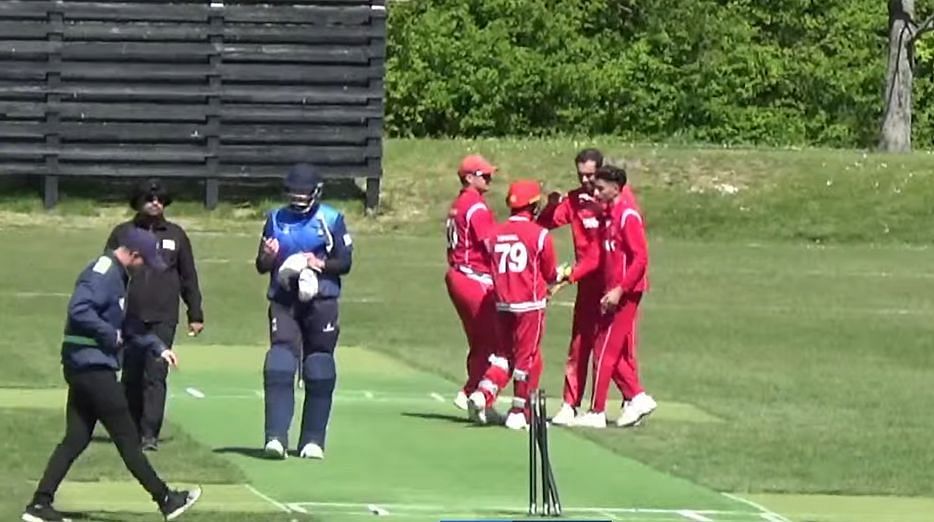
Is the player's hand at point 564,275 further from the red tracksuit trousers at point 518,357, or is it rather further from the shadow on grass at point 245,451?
the shadow on grass at point 245,451

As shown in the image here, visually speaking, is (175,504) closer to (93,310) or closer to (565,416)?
(93,310)

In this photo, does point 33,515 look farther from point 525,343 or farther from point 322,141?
point 322,141

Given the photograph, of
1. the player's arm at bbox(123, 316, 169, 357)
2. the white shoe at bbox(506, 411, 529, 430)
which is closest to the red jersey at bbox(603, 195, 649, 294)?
the white shoe at bbox(506, 411, 529, 430)

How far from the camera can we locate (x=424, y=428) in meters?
15.7

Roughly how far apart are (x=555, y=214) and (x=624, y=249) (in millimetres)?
673

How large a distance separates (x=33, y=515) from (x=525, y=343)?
4.70 metres

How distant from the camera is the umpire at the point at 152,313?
14.0m

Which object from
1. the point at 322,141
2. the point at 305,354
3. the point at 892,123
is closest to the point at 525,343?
the point at 305,354

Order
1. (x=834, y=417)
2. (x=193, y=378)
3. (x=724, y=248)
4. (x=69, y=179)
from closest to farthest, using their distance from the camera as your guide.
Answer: (x=834, y=417), (x=193, y=378), (x=724, y=248), (x=69, y=179)

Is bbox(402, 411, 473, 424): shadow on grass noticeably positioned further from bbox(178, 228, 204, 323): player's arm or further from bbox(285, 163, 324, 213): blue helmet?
bbox(285, 163, 324, 213): blue helmet

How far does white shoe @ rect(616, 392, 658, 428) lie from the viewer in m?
15.8

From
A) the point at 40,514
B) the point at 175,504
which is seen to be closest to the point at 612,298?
the point at 175,504

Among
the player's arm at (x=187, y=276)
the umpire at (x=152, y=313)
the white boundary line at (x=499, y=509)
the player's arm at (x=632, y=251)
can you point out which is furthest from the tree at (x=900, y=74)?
the white boundary line at (x=499, y=509)

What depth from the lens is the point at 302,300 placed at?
1361 centimetres
